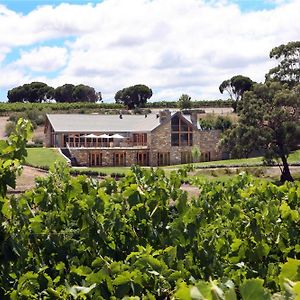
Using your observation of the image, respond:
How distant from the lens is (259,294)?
1.55 metres

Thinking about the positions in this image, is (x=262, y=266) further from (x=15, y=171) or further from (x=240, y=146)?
(x=240, y=146)

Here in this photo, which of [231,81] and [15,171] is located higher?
[231,81]

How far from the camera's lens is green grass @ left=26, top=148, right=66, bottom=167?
4447 cm

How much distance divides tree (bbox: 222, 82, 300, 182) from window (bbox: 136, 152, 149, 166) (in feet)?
50.8

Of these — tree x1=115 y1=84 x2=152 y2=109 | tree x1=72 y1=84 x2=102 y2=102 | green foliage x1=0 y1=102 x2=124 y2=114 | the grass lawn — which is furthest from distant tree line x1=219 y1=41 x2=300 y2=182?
tree x1=72 y1=84 x2=102 y2=102

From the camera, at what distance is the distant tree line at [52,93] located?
108 metres

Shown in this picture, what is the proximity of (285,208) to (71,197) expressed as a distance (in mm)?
2087

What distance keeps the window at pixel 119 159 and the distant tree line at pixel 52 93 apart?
192ft

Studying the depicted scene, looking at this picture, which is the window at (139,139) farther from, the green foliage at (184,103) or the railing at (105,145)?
the green foliage at (184,103)

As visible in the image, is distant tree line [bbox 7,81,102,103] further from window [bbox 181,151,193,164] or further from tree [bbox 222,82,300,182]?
tree [bbox 222,82,300,182]

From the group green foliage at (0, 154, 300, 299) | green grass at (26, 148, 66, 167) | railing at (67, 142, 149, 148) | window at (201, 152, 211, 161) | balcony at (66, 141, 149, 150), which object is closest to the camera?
green foliage at (0, 154, 300, 299)

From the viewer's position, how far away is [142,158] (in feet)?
171

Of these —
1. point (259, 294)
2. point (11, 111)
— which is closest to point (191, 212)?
point (259, 294)

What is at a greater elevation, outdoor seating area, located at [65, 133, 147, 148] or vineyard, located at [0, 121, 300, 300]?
vineyard, located at [0, 121, 300, 300]
